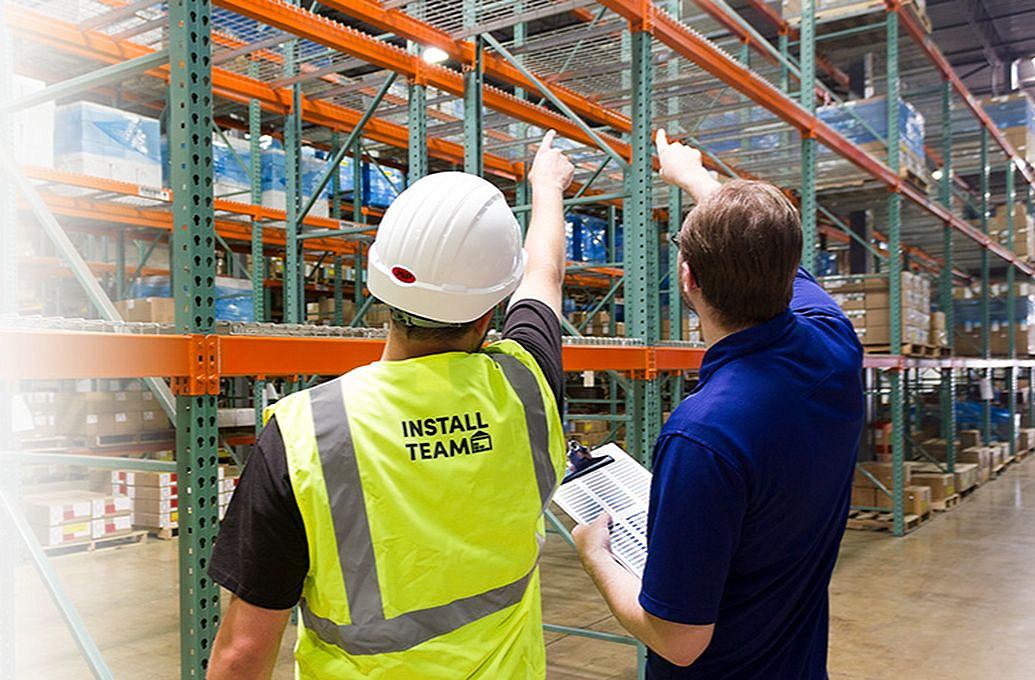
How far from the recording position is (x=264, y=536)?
1.38 m

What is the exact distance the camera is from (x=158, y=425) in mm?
10148

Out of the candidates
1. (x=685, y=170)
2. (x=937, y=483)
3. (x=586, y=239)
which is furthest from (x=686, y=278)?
(x=586, y=239)

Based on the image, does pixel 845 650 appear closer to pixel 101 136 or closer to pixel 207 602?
pixel 207 602

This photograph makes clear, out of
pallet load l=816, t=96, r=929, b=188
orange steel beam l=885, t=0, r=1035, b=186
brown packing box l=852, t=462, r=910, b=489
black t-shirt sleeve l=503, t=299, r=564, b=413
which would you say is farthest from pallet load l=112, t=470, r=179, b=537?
orange steel beam l=885, t=0, r=1035, b=186

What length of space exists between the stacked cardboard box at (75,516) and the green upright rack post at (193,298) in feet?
22.7

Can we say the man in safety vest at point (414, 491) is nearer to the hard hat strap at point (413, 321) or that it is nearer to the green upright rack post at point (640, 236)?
the hard hat strap at point (413, 321)

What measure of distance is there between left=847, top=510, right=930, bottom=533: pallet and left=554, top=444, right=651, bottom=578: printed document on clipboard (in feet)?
27.3

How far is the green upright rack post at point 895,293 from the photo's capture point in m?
9.27

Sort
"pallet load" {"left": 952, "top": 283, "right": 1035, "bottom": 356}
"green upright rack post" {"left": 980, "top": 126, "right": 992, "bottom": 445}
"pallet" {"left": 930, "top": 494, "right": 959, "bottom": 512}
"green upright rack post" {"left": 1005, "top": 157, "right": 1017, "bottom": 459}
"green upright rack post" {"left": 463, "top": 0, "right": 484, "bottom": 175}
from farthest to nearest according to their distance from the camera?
"pallet load" {"left": 952, "top": 283, "right": 1035, "bottom": 356}
"green upright rack post" {"left": 1005, "top": 157, "right": 1017, "bottom": 459}
"green upright rack post" {"left": 980, "top": 126, "right": 992, "bottom": 445}
"pallet" {"left": 930, "top": 494, "right": 959, "bottom": 512}
"green upright rack post" {"left": 463, "top": 0, "right": 484, "bottom": 175}

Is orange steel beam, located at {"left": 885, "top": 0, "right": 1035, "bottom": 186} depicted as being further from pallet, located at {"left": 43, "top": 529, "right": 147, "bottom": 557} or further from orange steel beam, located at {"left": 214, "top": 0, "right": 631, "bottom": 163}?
pallet, located at {"left": 43, "top": 529, "right": 147, "bottom": 557}

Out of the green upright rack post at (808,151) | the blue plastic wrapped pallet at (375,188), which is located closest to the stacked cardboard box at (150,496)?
the blue plastic wrapped pallet at (375,188)

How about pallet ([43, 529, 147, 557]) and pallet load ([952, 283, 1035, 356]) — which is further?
pallet load ([952, 283, 1035, 356])

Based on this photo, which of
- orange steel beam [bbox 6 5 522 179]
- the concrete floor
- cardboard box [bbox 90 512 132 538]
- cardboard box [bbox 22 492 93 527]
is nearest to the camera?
the concrete floor

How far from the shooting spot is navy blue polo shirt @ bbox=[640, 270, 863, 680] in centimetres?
161
